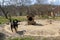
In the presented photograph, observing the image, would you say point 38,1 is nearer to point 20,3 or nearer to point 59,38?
point 20,3

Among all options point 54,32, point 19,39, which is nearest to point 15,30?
point 54,32

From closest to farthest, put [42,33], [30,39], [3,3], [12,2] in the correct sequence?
[30,39] → [42,33] → [3,3] → [12,2]

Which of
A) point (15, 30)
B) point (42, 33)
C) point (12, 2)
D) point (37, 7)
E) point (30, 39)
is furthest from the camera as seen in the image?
point (37, 7)

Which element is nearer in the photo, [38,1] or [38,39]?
[38,39]

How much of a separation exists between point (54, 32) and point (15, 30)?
3.26m

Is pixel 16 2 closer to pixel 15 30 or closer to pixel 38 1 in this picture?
pixel 38 1

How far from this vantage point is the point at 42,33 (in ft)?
51.1

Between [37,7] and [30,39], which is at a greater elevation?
[30,39]

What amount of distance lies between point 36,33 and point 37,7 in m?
37.7

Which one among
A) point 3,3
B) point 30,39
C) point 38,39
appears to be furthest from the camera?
point 3,3

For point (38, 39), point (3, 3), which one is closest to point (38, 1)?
point (3, 3)

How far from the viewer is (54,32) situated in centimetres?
1564

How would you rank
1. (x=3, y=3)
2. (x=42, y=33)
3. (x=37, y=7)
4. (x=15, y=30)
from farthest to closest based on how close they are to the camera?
(x=37, y=7) → (x=3, y=3) → (x=15, y=30) → (x=42, y=33)

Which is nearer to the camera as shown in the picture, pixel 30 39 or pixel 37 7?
pixel 30 39
